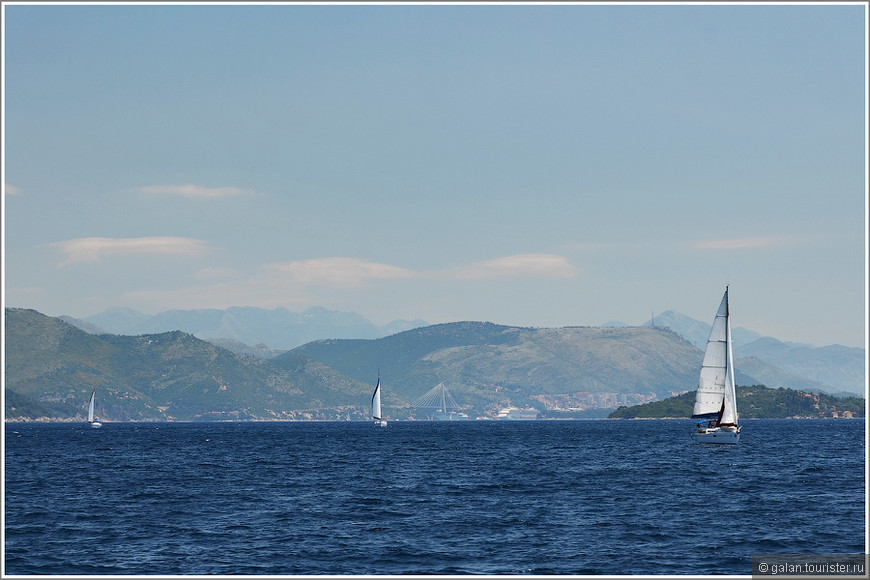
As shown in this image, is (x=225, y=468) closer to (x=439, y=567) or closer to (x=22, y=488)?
(x=22, y=488)

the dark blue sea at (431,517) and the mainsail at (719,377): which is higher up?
the mainsail at (719,377)

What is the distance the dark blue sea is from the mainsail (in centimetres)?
3806

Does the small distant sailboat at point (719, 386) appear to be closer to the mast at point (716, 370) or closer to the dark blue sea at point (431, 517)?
the mast at point (716, 370)

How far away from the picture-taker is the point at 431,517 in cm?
7256

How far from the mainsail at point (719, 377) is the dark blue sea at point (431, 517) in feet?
125

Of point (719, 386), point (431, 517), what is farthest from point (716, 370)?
point (431, 517)

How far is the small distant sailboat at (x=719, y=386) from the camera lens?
166375 mm

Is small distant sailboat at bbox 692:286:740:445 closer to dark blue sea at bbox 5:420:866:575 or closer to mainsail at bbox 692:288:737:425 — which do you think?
mainsail at bbox 692:288:737:425

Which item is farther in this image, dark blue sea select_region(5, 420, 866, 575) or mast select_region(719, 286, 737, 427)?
mast select_region(719, 286, 737, 427)

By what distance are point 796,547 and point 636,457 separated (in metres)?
84.9

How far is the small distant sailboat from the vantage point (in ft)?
546

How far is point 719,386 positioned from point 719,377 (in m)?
1.66

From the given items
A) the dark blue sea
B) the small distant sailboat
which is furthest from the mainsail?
the dark blue sea

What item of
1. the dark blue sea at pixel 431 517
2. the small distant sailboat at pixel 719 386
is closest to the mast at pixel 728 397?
the small distant sailboat at pixel 719 386
